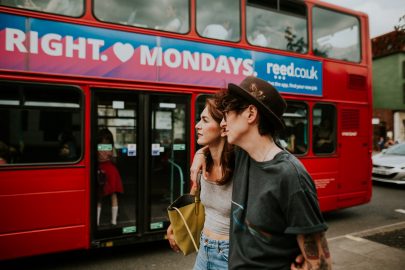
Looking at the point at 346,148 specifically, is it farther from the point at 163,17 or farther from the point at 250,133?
the point at 250,133

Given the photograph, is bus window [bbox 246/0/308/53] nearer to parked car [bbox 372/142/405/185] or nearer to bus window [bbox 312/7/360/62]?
bus window [bbox 312/7/360/62]

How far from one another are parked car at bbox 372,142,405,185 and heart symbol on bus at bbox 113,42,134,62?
962 centimetres

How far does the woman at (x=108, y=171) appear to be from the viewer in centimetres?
471

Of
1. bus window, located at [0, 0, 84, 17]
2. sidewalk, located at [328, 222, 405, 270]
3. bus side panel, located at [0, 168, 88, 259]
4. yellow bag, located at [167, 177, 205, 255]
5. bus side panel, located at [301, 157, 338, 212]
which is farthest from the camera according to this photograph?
bus side panel, located at [301, 157, 338, 212]

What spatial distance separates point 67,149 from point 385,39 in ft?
105

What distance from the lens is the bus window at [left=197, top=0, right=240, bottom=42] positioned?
→ 537 cm

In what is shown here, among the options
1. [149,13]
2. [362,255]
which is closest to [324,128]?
[362,255]

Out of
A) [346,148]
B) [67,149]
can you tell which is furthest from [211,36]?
[346,148]

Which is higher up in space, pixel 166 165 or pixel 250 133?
pixel 250 133

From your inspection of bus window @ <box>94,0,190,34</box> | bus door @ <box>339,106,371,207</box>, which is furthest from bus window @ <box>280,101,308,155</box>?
bus window @ <box>94,0,190,34</box>

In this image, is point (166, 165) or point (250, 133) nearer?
point (250, 133)

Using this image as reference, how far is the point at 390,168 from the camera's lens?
11.0 metres

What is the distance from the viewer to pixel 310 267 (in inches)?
57.3

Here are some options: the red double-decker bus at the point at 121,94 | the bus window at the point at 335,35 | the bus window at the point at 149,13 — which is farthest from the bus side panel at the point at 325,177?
the bus window at the point at 149,13
